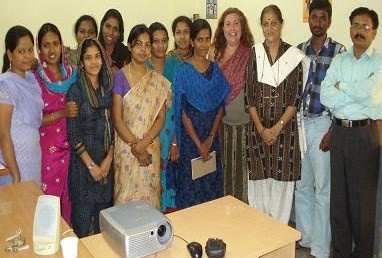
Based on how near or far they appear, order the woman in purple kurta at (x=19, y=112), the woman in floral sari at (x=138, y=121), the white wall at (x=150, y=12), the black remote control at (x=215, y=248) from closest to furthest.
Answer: the black remote control at (x=215, y=248) → the woman in purple kurta at (x=19, y=112) → the woman in floral sari at (x=138, y=121) → the white wall at (x=150, y=12)

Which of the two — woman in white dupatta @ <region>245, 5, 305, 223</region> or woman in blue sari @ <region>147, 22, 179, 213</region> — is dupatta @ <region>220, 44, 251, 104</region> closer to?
woman in white dupatta @ <region>245, 5, 305, 223</region>

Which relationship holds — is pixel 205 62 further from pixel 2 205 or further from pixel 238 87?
pixel 2 205

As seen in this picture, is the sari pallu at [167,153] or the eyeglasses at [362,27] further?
the sari pallu at [167,153]

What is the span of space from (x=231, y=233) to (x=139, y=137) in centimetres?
112

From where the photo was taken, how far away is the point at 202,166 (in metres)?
2.96

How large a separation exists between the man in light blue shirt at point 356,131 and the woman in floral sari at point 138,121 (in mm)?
1039

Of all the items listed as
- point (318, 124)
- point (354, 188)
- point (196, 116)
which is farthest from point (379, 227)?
point (196, 116)

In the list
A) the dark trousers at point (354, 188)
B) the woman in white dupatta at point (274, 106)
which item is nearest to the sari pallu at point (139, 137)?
the woman in white dupatta at point (274, 106)

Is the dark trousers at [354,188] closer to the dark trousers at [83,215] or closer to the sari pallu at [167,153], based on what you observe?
the sari pallu at [167,153]

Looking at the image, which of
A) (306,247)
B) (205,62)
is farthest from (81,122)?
(306,247)

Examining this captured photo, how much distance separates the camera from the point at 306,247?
292 centimetres

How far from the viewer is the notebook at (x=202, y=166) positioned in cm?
294

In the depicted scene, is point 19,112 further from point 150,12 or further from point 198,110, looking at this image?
point 150,12

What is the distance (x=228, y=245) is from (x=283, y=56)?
4.81 ft
